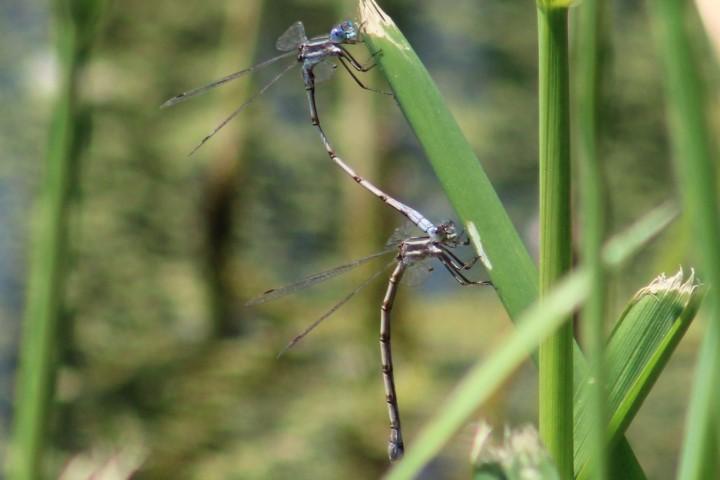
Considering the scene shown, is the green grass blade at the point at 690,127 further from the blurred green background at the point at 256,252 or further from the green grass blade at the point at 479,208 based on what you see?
the blurred green background at the point at 256,252

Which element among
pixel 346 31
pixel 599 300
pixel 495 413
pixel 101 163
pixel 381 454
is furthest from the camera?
pixel 101 163

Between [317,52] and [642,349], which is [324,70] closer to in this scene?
[317,52]

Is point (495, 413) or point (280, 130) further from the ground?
point (280, 130)

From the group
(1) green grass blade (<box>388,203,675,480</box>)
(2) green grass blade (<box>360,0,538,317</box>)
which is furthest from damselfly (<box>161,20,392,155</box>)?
(1) green grass blade (<box>388,203,675,480</box>)

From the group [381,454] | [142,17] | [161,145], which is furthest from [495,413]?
[142,17]

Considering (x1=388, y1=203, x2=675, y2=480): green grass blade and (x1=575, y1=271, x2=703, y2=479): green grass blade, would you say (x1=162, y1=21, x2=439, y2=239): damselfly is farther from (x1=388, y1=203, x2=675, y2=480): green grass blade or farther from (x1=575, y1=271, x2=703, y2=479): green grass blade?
(x1=388, y1=203, x2=675, y2=480): green grass blade

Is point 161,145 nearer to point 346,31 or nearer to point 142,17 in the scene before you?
point 142,17
